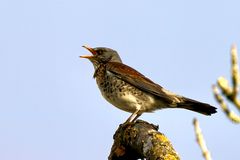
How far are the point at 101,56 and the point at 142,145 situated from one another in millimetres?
5550

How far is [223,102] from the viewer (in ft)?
Result: 3.37

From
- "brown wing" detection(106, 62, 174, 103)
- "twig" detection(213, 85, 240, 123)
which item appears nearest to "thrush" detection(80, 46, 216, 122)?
"brown wing" detection(106, 62, 174, 103)

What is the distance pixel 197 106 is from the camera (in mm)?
7137

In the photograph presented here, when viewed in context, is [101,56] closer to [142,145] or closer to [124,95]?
[124,95]

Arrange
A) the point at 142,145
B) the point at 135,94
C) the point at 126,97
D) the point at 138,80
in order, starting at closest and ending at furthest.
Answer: the point at 142,145
the point at 126,97
the point at 135,94
the point at 138,80

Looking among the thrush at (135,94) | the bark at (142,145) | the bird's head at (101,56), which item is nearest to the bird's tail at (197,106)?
the thrush at (135,94)

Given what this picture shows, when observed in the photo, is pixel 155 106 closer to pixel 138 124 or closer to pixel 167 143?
pixel 138 124

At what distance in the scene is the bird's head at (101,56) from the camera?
8.80 metres

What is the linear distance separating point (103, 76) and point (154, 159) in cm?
508

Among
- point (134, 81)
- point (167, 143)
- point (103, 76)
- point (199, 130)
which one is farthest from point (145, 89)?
point (199, 130)

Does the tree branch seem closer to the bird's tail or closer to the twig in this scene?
the twig

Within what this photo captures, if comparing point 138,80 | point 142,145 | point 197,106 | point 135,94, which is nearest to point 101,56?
point 138,80

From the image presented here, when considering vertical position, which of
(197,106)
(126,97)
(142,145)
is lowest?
(142,145)

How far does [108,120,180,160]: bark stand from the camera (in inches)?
114
